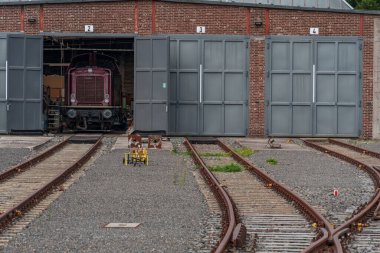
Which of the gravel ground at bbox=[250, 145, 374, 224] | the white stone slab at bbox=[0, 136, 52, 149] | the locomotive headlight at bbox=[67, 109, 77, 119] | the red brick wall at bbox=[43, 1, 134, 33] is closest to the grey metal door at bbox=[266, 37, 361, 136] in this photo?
the red brick wall at bbox=[43, 1, 134, 33]

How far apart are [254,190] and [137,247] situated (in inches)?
237

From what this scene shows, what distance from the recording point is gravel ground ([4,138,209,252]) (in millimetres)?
9234

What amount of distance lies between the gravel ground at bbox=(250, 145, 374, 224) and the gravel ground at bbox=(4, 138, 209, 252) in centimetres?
201

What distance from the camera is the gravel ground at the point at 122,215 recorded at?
9234mm

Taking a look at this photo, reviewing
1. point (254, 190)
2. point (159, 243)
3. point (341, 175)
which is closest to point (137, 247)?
point (159, 243)

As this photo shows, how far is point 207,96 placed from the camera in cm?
3288

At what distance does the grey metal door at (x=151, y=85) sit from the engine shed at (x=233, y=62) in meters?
0.83

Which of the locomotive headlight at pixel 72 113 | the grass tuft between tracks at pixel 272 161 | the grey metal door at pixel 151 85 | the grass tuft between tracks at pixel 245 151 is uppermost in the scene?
the grey metal door at pixel 151 85

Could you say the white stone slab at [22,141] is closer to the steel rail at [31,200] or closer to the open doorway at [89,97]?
the open doorway at [89,97]

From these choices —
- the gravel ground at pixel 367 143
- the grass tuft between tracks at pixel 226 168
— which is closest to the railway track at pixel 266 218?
the grass tuft between tracks at pixel 226 168

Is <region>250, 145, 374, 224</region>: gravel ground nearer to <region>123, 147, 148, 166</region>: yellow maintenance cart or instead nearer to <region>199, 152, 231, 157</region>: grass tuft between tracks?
<region>199, 152, 231, 157</region>: grass tuft between tracks

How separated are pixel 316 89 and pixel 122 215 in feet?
73.8

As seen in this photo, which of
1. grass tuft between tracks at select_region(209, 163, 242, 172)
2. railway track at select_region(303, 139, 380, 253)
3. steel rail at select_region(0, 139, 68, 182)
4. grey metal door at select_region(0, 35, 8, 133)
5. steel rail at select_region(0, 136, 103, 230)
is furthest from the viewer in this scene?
grey metal door at select_region(0, 35, 8, 133)

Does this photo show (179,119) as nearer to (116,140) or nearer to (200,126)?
(200,126)
